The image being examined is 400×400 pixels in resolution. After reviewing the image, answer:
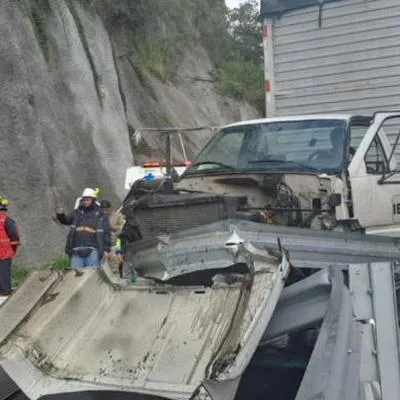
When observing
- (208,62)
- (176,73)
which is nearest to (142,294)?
(176,73)

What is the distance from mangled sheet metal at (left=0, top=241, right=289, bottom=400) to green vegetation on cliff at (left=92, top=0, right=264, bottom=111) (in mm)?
15800

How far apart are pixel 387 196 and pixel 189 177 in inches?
71.2

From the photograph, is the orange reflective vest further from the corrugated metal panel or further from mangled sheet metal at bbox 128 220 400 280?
mangled sheet metal at bbox 128 220 400 280

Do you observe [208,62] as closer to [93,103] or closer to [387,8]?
[93,103]

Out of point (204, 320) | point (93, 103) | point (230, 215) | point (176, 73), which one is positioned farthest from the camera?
point (176, 73)

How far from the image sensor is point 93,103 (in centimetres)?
1759

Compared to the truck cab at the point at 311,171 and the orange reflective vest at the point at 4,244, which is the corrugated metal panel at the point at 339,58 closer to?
the truck cab at the point at 311,171

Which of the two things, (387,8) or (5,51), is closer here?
(387,8)

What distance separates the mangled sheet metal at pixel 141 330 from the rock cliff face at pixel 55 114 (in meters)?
9.46

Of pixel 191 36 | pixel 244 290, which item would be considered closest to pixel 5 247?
pixel 244 290

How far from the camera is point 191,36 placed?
2805cm

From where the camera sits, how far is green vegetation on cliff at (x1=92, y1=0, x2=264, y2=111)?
69.5ft

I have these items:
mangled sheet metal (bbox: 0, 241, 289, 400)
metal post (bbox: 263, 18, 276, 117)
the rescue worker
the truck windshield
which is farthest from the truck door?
the rescue worker

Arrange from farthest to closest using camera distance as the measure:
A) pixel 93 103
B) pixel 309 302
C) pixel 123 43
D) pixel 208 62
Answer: pixel 208 62 < pixel 123 43 < pixel 93 103 < pixel 309 302
